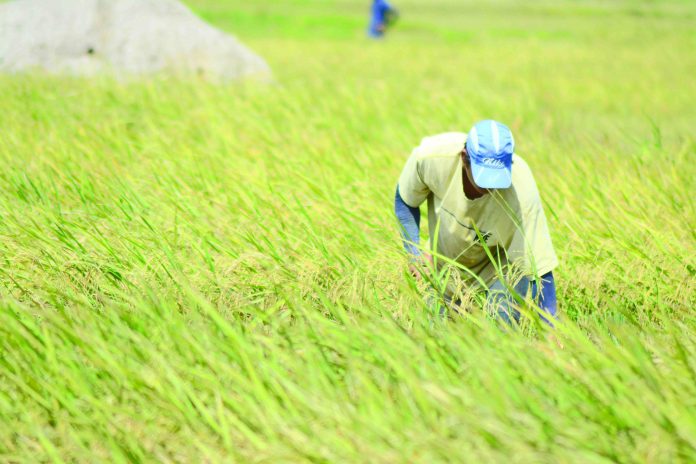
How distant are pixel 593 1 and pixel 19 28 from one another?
2508 cm

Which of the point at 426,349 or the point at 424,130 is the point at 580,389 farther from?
the point at 424,130

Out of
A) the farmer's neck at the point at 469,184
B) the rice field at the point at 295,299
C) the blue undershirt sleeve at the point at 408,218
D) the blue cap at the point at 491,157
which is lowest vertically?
the rice field at the point at 295,299

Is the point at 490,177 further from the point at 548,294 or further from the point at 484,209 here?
the point at 548,294

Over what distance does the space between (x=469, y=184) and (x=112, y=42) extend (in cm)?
551

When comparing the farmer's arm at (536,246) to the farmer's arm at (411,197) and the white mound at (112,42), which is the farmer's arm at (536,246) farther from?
the white mound at (112,42)

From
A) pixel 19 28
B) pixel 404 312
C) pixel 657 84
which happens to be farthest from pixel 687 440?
pixel 657 84

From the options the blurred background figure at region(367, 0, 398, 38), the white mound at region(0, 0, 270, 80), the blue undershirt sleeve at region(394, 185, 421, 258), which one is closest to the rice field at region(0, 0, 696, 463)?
the blue undershirt sleeve at region(394, 185, 421, 258)

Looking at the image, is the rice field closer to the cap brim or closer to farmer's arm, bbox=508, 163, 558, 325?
Answer: farmer's arm, bbox=508, 163, 558, 325

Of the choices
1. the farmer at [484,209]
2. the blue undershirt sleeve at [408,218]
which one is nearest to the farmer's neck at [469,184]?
the farmer at [484,209]

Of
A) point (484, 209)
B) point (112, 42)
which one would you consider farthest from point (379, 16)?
point (484, 209)

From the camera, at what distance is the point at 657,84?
801 cm

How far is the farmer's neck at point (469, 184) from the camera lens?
7.60 ft

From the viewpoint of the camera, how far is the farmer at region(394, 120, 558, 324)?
219 cm

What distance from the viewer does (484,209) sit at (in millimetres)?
Result: 2459
